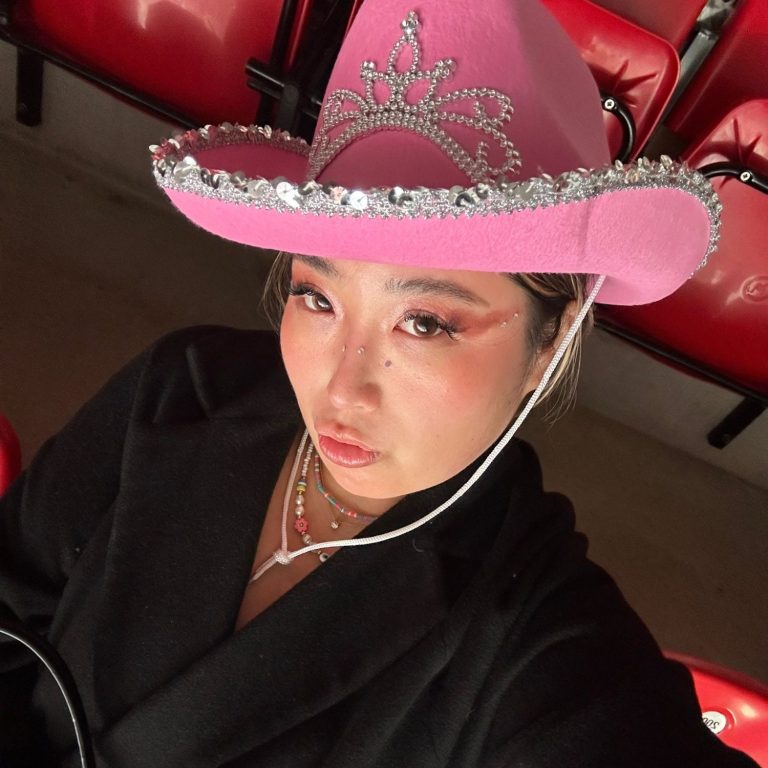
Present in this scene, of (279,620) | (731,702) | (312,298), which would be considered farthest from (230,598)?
(731,702)

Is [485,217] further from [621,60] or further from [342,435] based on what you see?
[621,60]

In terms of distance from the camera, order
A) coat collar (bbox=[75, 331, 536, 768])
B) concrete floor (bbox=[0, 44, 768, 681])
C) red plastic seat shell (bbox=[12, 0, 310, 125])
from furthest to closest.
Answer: concrete floor (bbox=[0, 44, 768, 681]) < red plastic seat shell (bbox=[12, 0, 310, 125]) < coat collar (bbox=[75, 331, 536, 768])

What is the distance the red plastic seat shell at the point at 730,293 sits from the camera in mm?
1229

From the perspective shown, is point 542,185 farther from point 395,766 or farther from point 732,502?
point 732,502

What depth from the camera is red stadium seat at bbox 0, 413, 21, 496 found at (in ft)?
2.68

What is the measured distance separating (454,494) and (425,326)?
22 cm

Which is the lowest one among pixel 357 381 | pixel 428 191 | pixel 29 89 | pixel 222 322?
pixel 222 322

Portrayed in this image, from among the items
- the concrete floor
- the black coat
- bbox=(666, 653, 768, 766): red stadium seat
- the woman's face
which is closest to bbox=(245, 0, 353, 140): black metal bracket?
the concrete floor

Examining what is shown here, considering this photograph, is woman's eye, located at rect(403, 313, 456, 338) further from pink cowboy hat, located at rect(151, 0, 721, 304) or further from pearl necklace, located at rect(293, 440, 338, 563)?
pearl necklace, located at rect(293, 440, 338, 563)

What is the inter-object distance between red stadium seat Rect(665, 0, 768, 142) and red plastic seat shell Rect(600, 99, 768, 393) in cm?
11

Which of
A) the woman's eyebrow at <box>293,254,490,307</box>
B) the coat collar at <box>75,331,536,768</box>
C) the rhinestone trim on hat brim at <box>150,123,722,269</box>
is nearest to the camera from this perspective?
the rhinestone trim on hat brim at <box>150,123,722,269</box>

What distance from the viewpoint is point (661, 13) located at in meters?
1.34

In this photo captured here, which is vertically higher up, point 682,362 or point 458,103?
point 458,103

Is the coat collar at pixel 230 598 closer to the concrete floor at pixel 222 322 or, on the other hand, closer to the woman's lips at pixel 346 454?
the woman's lips at pixel 346 454
